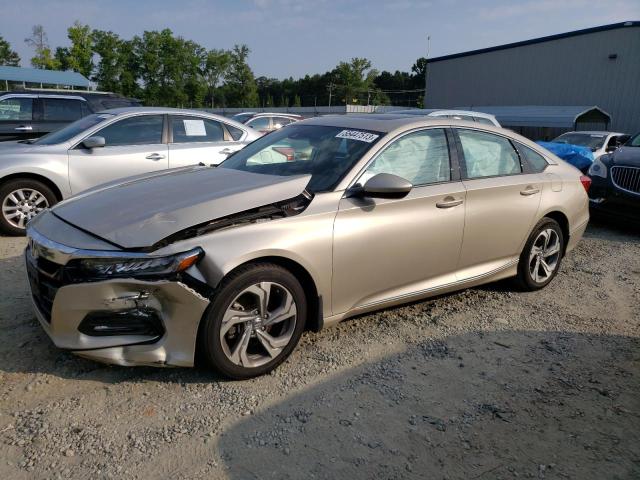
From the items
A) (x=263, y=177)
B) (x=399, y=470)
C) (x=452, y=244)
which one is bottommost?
(x=399, y=470)

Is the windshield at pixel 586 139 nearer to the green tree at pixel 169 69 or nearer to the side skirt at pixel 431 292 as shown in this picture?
the side skirt at pixel 431 292

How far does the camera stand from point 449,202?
3.78 metres

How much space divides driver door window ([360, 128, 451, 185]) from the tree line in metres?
54.0

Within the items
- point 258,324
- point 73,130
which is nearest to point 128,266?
point 258,324

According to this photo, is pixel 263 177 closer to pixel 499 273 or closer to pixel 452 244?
pixel 452 244

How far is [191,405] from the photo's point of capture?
275cm

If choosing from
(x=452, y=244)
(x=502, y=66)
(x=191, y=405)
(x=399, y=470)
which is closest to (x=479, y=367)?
(x=452, y=244)

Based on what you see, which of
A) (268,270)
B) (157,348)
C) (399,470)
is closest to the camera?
(399,470)

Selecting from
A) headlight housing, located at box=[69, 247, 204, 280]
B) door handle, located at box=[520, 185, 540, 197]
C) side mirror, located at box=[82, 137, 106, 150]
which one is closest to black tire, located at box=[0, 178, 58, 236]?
side mirror, located at box=[82, 137, 106, 150]

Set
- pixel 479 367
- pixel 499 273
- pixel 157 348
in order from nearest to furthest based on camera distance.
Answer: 1. pixel 157 348
2. pixel 479 367
3. pixel 499 273

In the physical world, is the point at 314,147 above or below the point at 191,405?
above

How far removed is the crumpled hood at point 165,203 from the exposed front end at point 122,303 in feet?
0.47

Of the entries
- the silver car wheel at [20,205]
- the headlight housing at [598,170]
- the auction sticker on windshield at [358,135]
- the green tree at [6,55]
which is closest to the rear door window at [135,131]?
the silver car wheel at [20,205]

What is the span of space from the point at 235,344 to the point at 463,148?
243cm
